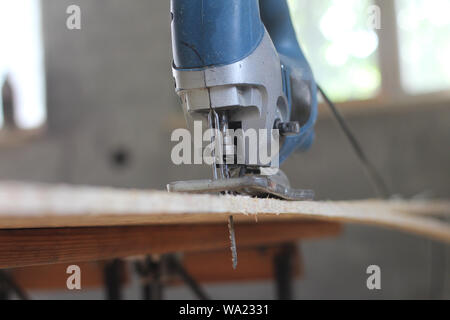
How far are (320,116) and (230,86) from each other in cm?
226

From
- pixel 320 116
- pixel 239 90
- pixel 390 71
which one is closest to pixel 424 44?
pixel 390 71

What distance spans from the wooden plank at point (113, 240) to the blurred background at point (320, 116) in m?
1.53

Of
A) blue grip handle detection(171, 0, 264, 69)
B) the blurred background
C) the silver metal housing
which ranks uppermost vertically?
the blurred background

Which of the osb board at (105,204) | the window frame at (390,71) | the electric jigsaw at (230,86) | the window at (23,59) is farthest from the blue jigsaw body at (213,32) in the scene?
the window at (23,59)

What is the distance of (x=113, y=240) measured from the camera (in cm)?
86

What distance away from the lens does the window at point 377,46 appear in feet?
9.18

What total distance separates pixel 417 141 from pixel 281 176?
2.08 metres

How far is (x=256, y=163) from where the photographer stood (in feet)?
2.64

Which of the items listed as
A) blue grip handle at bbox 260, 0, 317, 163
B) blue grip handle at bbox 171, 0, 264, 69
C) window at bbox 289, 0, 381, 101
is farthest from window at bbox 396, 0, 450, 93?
blue grip handle at bbox 171, 0, 264, 69

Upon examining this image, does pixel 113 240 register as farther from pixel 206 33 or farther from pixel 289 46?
pixel 289 46

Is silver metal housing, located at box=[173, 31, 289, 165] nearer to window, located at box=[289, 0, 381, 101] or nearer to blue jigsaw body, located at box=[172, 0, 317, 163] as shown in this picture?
blue jigsaw body, located at box=[172, 0, 317, 163]

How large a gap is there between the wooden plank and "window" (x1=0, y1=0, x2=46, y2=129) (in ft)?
8.48

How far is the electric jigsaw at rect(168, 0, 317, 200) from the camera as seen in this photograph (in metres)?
0.76
